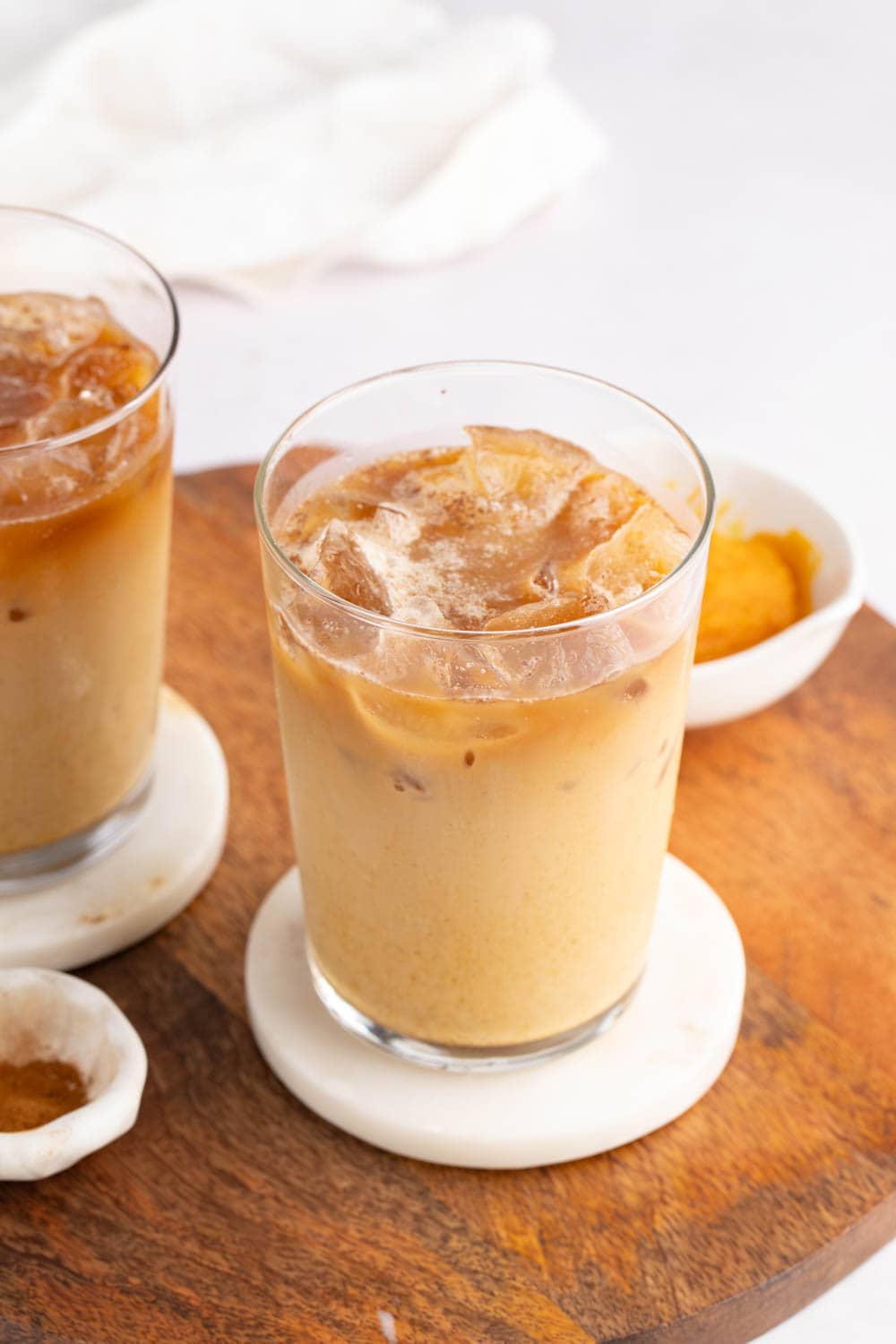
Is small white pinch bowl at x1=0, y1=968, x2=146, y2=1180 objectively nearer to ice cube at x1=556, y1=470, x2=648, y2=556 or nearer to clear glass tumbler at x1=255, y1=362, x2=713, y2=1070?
clear glass tumbler at x1=255, y1=362, x2=713, y2=1070

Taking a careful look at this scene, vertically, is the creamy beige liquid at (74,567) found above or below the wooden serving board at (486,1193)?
above

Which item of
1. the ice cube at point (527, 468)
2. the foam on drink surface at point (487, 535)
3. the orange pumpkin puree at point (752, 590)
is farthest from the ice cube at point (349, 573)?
the orange pumpkin puree at point (752, 590)

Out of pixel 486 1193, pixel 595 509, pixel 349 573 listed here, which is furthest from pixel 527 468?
pixel 486 1193

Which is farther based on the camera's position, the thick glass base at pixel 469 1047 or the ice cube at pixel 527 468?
the thick glass base at pixel 469 1047

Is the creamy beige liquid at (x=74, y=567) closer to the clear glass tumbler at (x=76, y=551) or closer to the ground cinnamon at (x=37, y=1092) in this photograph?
the clear glass tumbler at (x=76, y=551)

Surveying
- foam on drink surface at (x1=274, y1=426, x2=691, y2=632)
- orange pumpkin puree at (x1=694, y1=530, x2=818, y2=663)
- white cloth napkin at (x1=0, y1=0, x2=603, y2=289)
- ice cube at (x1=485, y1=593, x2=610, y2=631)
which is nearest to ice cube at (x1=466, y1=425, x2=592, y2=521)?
foam on drink surface at (x1=274, y1=426, x2=691, y2=632)

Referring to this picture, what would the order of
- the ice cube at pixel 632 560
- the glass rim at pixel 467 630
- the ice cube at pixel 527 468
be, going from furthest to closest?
the ice cube at pixel 527 468
the ice cube at pixel 632 560
the glass rim at pixel 467 630

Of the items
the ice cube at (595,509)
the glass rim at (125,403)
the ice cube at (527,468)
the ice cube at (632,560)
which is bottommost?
the glass rim at (125,403)
